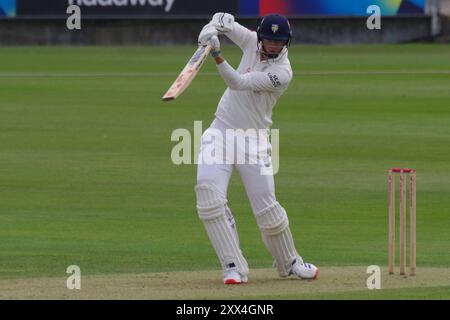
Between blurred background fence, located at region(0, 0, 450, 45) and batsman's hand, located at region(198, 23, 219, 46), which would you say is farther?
blurred background fence, located at region(0, 0, 450, 45)

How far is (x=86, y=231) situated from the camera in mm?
14508

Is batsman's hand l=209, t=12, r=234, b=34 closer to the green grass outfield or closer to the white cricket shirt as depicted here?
the white cricket shirt

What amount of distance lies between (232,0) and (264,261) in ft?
99.8

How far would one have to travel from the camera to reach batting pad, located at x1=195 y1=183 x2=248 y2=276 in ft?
35.7

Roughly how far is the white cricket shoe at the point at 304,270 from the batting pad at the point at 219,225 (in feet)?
1.38

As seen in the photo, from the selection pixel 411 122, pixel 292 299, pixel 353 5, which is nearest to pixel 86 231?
pixel 292 299

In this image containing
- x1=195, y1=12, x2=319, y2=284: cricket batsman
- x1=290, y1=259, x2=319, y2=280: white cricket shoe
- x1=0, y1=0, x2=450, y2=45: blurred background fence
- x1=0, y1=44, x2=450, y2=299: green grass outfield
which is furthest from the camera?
x1=0, y1=0, x2=450, y2=45: blurred background fence

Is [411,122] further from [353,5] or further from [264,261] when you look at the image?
[353,5]

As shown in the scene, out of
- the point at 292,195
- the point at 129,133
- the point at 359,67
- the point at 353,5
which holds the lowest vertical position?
the point at 292,195

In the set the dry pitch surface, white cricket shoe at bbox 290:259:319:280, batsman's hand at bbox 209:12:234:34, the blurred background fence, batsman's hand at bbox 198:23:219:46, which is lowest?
the dry pitch surface

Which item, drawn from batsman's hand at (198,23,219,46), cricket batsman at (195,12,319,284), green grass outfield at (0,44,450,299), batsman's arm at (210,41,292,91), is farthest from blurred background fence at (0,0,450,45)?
batsman's hand at (198,23,219,46)

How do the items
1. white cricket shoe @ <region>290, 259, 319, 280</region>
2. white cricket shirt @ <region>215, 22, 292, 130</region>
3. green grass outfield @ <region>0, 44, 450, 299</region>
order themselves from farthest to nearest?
green grass outfield @ <region>0, 44, 450, 299</region>, white cricket shoe @ <region>290, 259, 319, 280</region>, white cricket shirt @ <region>215, 22, 292, 130</region>

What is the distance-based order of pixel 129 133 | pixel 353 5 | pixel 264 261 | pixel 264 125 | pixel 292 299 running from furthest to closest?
pixel 353 5 < pixel 129 133 < pixel 264 261 < pixel 264 125 < pixel 292 299

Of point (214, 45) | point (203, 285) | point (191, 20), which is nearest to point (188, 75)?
point (214, 45)
